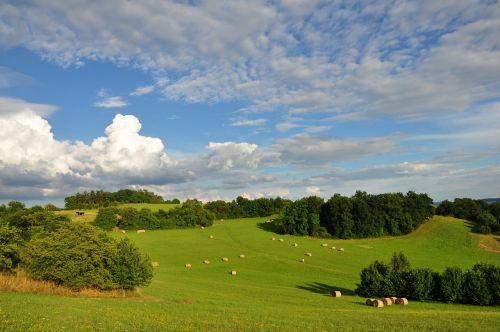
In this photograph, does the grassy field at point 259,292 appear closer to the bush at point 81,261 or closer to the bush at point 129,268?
the bush at point 129,268

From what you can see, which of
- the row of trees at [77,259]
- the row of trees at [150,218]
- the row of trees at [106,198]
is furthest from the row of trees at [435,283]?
the row of trees at [106,198]

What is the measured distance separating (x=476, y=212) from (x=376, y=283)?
63.6 metres

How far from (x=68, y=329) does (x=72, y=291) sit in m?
15.5

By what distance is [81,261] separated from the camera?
29766mm

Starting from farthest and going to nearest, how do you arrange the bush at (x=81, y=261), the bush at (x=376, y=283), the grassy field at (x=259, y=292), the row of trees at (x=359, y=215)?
the row of trees at (x=359, y=215) → the bush at (x=376, y=283) → the bush at (x=81, y=261) → the grassy field at (x=259, y=292)

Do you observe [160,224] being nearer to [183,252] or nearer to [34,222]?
[183,252]

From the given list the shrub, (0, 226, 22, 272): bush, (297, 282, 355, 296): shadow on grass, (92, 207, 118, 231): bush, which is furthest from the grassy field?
(92, 207, 118, 231): bush

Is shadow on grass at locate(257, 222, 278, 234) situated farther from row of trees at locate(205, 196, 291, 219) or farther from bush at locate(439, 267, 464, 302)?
bush at locate(439, 267, 464, 302)

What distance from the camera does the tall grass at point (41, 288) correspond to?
28.1m

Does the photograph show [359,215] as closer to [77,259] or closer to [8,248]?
[77,259]

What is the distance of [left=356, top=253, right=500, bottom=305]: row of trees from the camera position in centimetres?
3653

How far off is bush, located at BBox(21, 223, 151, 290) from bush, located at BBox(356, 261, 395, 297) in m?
21.8

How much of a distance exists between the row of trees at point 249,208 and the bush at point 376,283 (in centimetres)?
7473

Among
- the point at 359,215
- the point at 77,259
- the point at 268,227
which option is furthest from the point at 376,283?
the point at 268,227
